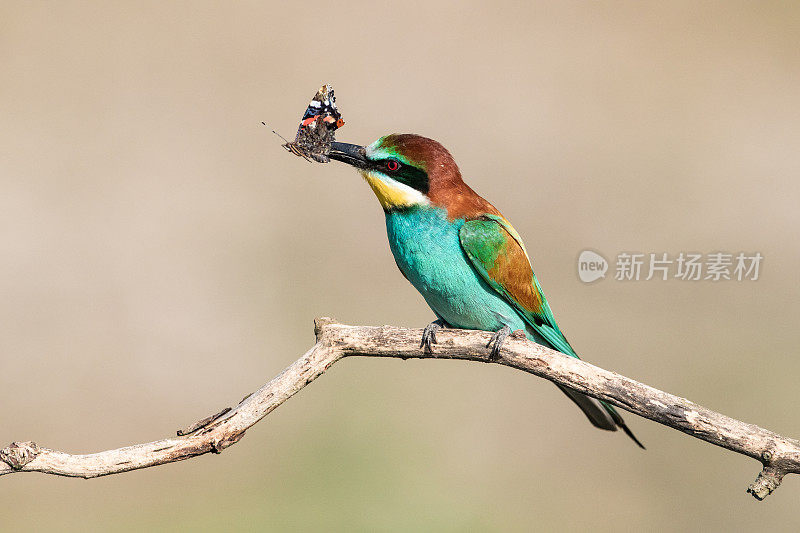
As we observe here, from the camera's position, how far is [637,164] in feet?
21.9

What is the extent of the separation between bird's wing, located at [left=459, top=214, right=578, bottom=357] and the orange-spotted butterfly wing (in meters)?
0.43

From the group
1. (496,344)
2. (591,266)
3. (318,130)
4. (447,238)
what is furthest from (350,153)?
(591,266)

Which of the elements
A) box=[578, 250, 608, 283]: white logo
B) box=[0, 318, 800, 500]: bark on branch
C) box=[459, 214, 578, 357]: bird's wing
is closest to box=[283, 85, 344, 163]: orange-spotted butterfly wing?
box=[459, 214, 578, 357]: bird's wing

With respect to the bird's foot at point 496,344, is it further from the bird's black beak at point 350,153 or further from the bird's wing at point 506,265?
the bird's black beak at point 350,153

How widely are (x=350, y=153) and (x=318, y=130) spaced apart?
0.11 meters

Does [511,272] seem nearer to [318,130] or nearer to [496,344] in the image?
[496,344]

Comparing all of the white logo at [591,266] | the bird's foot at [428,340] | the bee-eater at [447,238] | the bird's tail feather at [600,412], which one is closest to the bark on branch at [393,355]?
the bird's foot at [428,340]

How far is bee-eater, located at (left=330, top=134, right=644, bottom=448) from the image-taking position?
250 cm

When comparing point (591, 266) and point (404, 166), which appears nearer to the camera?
point (404, 166)

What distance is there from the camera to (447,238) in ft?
8.30

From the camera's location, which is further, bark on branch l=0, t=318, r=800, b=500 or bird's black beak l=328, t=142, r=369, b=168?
bird's black beak l=328, t=142, r=369, b=168

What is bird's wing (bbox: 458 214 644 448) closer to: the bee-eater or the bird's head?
the bee-eater

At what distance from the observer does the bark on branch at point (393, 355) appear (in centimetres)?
196

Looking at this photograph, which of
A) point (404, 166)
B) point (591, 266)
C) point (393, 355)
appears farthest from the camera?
point (591, 266)
